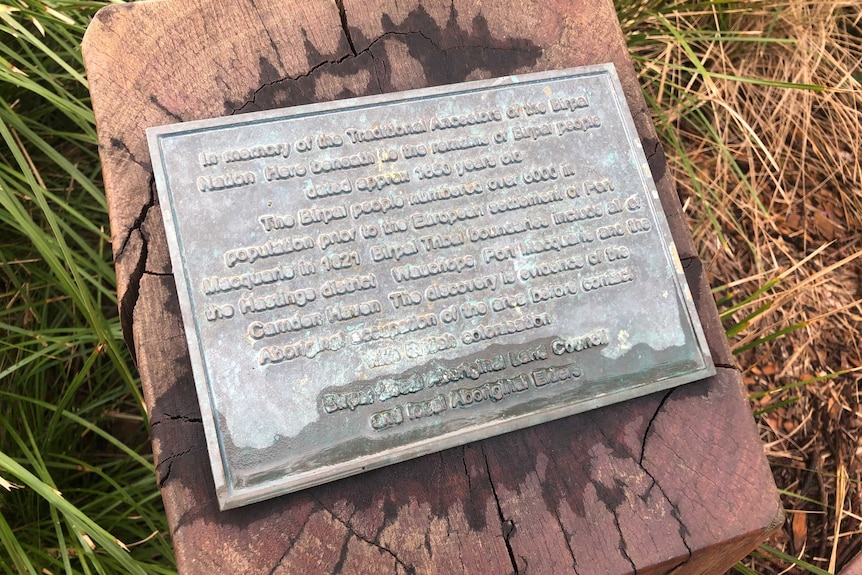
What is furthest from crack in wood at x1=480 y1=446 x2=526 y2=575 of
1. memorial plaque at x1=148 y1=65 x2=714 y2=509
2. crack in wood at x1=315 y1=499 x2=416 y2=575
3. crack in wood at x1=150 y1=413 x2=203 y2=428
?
crack in wood at x1=150 y1=413 x2=203 y2=428

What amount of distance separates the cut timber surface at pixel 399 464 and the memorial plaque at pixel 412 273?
0.35 feet

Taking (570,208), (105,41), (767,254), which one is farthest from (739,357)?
(105,41)

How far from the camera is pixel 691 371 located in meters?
1.72

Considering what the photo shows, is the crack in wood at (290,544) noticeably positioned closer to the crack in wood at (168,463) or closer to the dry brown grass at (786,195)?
the crack in wood at (168,463)

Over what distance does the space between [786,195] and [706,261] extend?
47cm

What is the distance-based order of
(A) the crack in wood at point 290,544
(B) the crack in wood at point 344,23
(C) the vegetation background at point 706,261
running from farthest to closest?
1. (C) the vegetation background at point 706,261
2. (B) the crack in wood at point 344,23
3. (A) the crack in wood at point 290,544

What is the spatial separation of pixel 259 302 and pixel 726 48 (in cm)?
256

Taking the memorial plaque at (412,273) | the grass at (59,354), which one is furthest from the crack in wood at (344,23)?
the grass at (59,354)

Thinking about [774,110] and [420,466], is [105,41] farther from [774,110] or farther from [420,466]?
[774,110]

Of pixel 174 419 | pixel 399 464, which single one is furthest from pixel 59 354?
pixel 399 464

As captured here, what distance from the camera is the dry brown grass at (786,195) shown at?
8.40 ft

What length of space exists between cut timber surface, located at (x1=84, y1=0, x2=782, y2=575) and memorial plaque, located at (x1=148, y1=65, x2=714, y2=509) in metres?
0.11

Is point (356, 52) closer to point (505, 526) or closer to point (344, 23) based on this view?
point (344, 23)

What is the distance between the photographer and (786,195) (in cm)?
279
